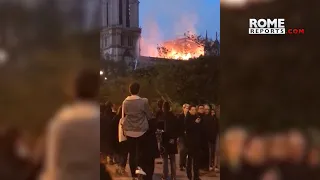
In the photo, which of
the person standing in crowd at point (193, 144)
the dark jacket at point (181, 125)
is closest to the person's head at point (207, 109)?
the person standing in crowd at point (193, 144)

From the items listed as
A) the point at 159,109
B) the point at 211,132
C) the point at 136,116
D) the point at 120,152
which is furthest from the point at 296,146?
the point at 120,152

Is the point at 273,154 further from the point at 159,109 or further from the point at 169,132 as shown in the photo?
the point at 159,109

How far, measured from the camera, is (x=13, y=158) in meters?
4.79

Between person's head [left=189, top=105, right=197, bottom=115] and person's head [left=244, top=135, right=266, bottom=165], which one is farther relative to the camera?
person's head [left=189, top=105, right=197, bottom=115]

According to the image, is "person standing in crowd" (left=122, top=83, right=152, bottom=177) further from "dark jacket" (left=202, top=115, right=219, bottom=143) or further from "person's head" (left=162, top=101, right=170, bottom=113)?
"dark jacket" (left=202, top=115, right=219, bottom=143)

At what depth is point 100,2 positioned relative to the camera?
4848 millimetres

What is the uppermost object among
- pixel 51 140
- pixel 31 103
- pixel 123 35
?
pixel 123 35

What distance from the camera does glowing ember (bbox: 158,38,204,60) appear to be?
4.96 metres

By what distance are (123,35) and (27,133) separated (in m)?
1.31

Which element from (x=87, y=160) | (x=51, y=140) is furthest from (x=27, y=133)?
(x=87, y=160)

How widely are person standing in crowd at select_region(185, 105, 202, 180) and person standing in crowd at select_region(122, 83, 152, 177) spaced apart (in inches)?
16.1

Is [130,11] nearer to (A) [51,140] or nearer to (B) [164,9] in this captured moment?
(B) [164,9]

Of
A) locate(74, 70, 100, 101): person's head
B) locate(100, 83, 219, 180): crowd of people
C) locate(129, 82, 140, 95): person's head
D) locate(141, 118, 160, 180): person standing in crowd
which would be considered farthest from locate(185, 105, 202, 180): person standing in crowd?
locate(74, 70, 100, 101): person's head

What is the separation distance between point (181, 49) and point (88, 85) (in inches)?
37.8
